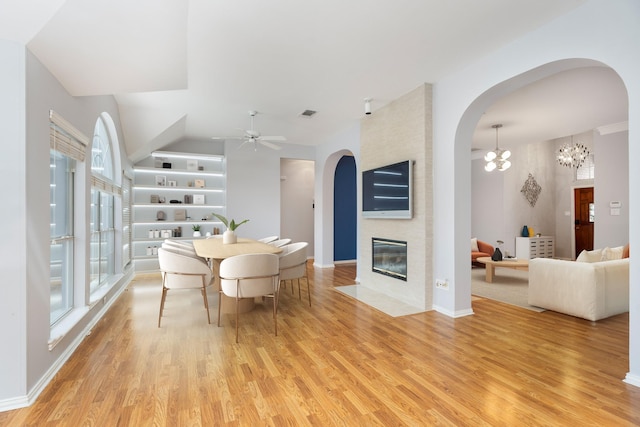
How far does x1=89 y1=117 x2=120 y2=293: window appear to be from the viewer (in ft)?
12.8

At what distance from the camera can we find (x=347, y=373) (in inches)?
94.0

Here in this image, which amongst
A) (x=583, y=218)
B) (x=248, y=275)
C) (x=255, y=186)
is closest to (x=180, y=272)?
(x=248, y=275)

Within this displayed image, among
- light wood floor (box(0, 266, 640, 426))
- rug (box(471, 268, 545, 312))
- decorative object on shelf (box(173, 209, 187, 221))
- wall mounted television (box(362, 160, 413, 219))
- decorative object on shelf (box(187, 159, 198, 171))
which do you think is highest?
decorative object on shelf (box(187, 159, 198, 171))

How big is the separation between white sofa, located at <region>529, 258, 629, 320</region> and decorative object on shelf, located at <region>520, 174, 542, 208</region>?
5.29m

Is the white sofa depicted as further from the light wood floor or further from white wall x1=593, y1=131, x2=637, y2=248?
white wall x1=593, y1=131, x2=637, y2=248

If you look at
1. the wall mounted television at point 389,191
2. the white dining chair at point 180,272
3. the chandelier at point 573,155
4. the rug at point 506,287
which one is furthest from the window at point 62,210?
the chandelier at point 573,155

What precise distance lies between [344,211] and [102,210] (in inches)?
205

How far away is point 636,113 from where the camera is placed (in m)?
A: 2.18

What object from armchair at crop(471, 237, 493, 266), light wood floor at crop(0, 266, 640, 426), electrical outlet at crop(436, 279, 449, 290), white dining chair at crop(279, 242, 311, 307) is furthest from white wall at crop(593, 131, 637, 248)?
white dining chair at crop(279, 242, 311, 307)

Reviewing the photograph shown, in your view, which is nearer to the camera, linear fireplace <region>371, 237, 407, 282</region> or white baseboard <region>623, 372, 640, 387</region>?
white baseboard <region>623, 372, 640, 387</region>

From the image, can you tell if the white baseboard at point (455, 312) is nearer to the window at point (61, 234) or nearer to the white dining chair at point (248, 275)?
the white dining chair at point (248, 275)

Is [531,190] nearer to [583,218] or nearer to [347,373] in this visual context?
[583,218]

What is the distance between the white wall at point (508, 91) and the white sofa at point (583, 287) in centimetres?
100

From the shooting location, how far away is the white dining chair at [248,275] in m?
3.11
